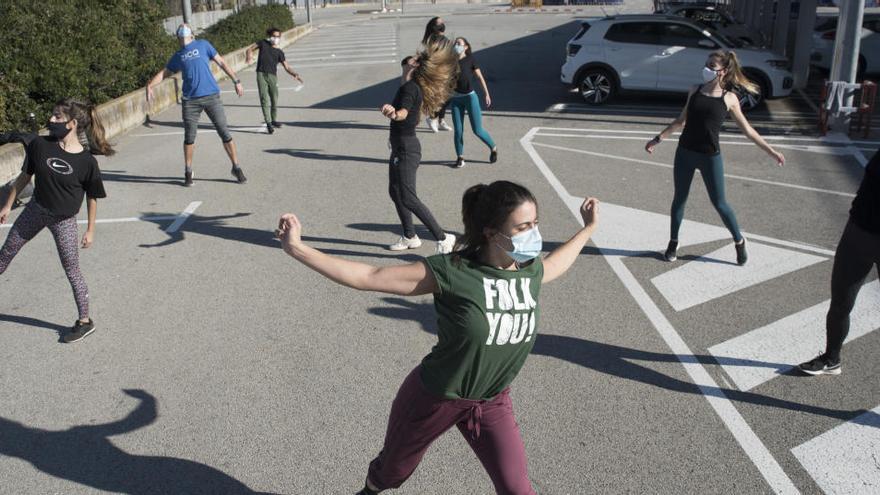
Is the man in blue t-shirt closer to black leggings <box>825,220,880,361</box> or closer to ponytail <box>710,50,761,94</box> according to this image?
ponytail <box>710,50,761,94</box>

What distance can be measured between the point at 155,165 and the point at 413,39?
76.3ft

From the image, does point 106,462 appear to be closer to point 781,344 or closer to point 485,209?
point 485,209

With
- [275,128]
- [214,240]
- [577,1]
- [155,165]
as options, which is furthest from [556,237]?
[577,1]

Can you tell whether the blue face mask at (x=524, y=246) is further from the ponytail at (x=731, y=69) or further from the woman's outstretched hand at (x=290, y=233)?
the ponytail at (x=731, y=69)

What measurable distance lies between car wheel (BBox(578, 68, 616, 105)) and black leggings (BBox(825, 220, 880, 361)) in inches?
452

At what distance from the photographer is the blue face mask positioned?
3189 millimetres

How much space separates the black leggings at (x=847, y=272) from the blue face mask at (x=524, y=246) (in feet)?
8.89

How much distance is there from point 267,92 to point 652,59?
740 centimetres

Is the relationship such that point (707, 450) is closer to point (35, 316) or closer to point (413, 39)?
point (35, 316)

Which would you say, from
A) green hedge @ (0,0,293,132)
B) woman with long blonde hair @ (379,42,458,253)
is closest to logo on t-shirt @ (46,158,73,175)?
woman with long blonde hair @ (379,42,458,253)

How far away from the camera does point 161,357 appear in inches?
226

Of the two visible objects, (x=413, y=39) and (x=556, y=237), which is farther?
(x=413, y=39)

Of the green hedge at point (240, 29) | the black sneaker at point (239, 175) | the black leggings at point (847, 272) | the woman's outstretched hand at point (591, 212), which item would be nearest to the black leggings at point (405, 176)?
the black sneaker at point (239, 175)

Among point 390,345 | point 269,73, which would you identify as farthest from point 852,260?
point 269,73
